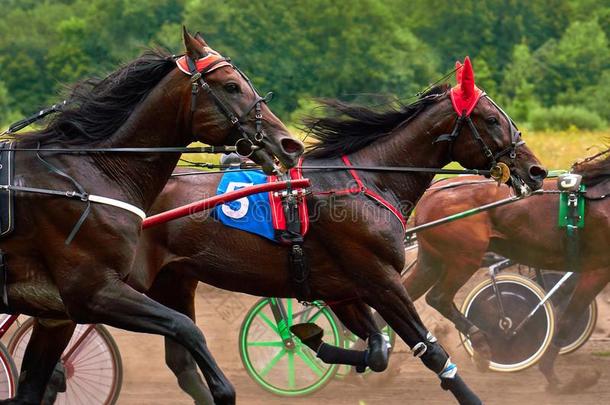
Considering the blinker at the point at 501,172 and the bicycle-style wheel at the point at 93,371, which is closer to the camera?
the blinker at the point at 501,172

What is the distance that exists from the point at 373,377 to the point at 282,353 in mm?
841

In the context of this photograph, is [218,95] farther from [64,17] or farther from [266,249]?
[64,17]

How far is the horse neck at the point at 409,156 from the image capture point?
6684 mm

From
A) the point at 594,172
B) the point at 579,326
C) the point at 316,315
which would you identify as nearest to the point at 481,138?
the point at 594,172

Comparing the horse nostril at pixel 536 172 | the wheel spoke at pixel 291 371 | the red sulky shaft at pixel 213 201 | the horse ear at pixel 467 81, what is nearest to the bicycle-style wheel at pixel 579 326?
the wheel spoke at pixel 291 371

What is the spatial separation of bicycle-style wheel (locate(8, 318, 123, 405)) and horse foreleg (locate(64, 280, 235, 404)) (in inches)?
74.1

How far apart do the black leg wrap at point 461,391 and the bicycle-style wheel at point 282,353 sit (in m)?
1.81

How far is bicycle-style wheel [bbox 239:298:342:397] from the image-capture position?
7938 mm

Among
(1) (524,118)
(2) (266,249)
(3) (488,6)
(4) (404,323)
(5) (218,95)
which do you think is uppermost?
(3) (488,6)

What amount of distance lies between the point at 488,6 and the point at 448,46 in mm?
2751

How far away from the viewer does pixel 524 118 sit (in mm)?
25891

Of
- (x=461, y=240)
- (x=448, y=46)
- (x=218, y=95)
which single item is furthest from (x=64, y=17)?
(x=218, y=95)

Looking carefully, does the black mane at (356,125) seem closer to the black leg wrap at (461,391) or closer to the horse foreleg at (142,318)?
the black leg wrap at (461,391)

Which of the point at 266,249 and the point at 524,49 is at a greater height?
the point at 524,49
